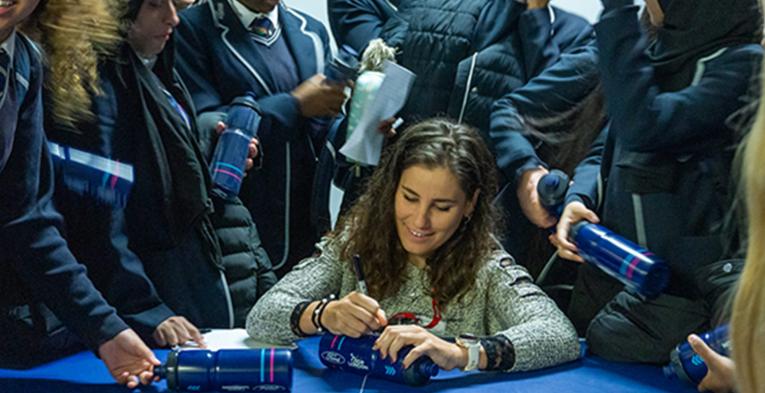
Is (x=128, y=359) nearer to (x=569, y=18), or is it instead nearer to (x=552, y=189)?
(x=552, y=189)

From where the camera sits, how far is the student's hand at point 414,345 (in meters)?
1.73

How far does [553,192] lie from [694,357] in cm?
55

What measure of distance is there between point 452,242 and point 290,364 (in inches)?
20.5

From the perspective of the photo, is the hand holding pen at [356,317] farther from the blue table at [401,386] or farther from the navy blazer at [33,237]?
the navy blazer at [33,237]

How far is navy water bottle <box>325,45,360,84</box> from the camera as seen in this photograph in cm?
256

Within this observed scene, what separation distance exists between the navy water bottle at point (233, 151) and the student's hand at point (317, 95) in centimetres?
22

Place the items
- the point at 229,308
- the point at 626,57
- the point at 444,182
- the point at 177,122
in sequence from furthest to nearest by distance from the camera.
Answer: the point at 229,308
the point at 177,122
the point at 444,182
the point at 626,57

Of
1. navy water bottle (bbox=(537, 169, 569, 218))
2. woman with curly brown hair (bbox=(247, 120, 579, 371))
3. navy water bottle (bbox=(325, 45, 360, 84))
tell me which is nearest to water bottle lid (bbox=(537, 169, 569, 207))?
navy water bottle (bbox=(537, 169, 569, 218))

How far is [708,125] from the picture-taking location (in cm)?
187

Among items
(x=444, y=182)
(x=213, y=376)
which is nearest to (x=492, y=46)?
(x=444, y=182)

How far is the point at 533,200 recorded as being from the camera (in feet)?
7.57

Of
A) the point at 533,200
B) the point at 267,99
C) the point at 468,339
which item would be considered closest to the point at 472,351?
the point at 468,339

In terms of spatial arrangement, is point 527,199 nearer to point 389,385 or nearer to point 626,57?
point 626,57

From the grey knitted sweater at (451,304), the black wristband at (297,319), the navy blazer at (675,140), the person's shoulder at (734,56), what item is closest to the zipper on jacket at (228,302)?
the grey knitted sweater at (451,304)
